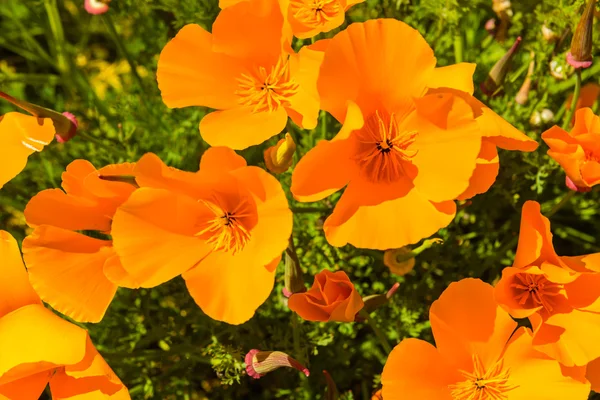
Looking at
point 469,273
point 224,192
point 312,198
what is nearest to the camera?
point 312,198

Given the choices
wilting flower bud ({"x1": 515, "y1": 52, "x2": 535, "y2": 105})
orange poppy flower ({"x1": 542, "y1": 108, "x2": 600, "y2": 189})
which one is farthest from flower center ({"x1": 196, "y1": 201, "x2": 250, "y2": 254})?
wilting flower bud ({"x1": 515, "y1": 52, "x2": 535, "y2": 105})

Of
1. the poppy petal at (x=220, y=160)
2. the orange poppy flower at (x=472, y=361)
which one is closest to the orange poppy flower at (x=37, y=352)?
the poppy petal at (x=220, y=160)

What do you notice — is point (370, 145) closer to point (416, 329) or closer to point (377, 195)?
point (377, 195)

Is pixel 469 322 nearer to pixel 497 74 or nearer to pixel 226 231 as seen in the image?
pixel 226 231

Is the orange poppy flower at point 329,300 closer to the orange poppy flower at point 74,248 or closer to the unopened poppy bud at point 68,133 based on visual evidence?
the orange poppy flower at point 74,248

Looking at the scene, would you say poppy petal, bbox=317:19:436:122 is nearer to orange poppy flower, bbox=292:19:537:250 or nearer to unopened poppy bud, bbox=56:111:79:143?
orange poppy flower, bbox=292:19:537:250

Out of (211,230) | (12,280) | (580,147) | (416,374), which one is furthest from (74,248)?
(580,147)

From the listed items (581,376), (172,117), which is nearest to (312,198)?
(581,376)
